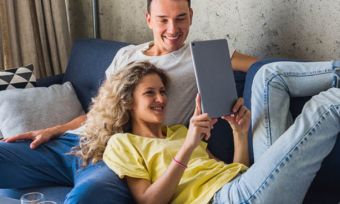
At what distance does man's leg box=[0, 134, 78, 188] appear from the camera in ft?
5.86

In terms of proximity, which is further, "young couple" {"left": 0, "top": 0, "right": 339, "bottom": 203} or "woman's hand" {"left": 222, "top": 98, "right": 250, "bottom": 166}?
"woman's hand" {"left": 222, "top": 98, "right": 250, "bottom": 166}

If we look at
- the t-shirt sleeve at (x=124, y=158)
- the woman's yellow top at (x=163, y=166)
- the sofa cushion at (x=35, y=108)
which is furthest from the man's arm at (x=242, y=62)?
the sofa cushion at (x=35, y=108)

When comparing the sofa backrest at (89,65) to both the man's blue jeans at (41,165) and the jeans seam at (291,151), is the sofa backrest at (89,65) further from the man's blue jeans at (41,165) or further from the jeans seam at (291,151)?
the jeans seam at (291,151)

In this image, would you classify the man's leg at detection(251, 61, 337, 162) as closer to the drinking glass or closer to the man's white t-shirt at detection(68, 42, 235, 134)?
the man's white t-shirt at detection(68, 42, 235, 134)

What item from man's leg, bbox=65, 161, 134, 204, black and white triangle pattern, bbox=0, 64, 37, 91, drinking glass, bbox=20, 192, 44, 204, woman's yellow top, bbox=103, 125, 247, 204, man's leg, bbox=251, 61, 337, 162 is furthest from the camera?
black and white triangle pattern, bbox=0, 64, 37, 91

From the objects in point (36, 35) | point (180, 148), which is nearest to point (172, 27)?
point (180, 148)

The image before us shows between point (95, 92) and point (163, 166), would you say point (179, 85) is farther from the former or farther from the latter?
point (95, 92)

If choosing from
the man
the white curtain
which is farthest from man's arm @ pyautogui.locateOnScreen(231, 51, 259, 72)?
the white curtain

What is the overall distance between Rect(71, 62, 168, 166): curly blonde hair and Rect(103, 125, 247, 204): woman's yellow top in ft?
0.30

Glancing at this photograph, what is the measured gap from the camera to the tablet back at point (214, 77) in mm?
1467

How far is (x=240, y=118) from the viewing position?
157 cm

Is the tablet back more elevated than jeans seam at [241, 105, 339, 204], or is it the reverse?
the tablet back

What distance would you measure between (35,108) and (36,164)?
19.5 inches

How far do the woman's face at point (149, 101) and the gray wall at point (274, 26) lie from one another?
0.62 metres
